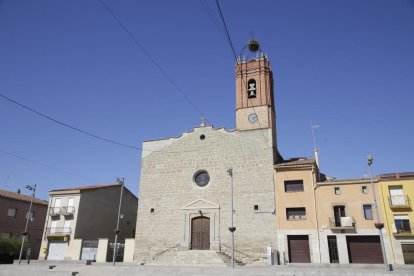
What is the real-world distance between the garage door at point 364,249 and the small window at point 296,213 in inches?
135

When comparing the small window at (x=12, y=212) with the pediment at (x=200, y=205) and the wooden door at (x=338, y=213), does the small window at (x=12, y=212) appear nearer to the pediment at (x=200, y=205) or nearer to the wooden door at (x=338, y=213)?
the pediment at (x=200, y=205)

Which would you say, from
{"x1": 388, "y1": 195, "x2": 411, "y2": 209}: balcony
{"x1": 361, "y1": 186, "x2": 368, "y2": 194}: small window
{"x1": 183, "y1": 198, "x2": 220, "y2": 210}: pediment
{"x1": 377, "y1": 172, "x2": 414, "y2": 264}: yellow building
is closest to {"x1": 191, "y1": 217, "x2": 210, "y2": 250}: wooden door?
{"x1": 183, "y1": 198, "x2": 220, "y2": 210}: pediment

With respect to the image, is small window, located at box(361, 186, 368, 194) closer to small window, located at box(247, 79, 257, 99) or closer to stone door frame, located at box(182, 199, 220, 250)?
stone door frame, located at box(182, 199, 220, 250)

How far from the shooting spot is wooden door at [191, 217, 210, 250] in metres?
27.4

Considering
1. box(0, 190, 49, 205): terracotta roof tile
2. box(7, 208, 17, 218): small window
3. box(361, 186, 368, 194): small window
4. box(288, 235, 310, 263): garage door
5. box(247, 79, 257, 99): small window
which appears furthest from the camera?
box(0, 190, 49, 205): terracotta roof tile

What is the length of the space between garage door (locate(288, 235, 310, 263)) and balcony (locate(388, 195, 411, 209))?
6362mm

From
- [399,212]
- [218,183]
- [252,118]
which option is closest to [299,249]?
[399,212]

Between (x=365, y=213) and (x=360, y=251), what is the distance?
2676 millimetres

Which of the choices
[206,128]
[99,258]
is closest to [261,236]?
[206,128]

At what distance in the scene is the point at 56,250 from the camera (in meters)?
30.4

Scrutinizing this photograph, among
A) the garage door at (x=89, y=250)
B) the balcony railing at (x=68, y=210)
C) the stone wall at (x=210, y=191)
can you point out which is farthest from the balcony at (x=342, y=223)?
the balcony railing at (x=68, y=210)

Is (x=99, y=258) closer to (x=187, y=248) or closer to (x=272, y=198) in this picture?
(x=187, y=248)

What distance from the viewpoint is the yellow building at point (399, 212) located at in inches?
880

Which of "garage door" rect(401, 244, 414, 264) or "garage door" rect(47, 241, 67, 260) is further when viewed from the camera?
"garage door" rect(47, 241, 67, 260)
